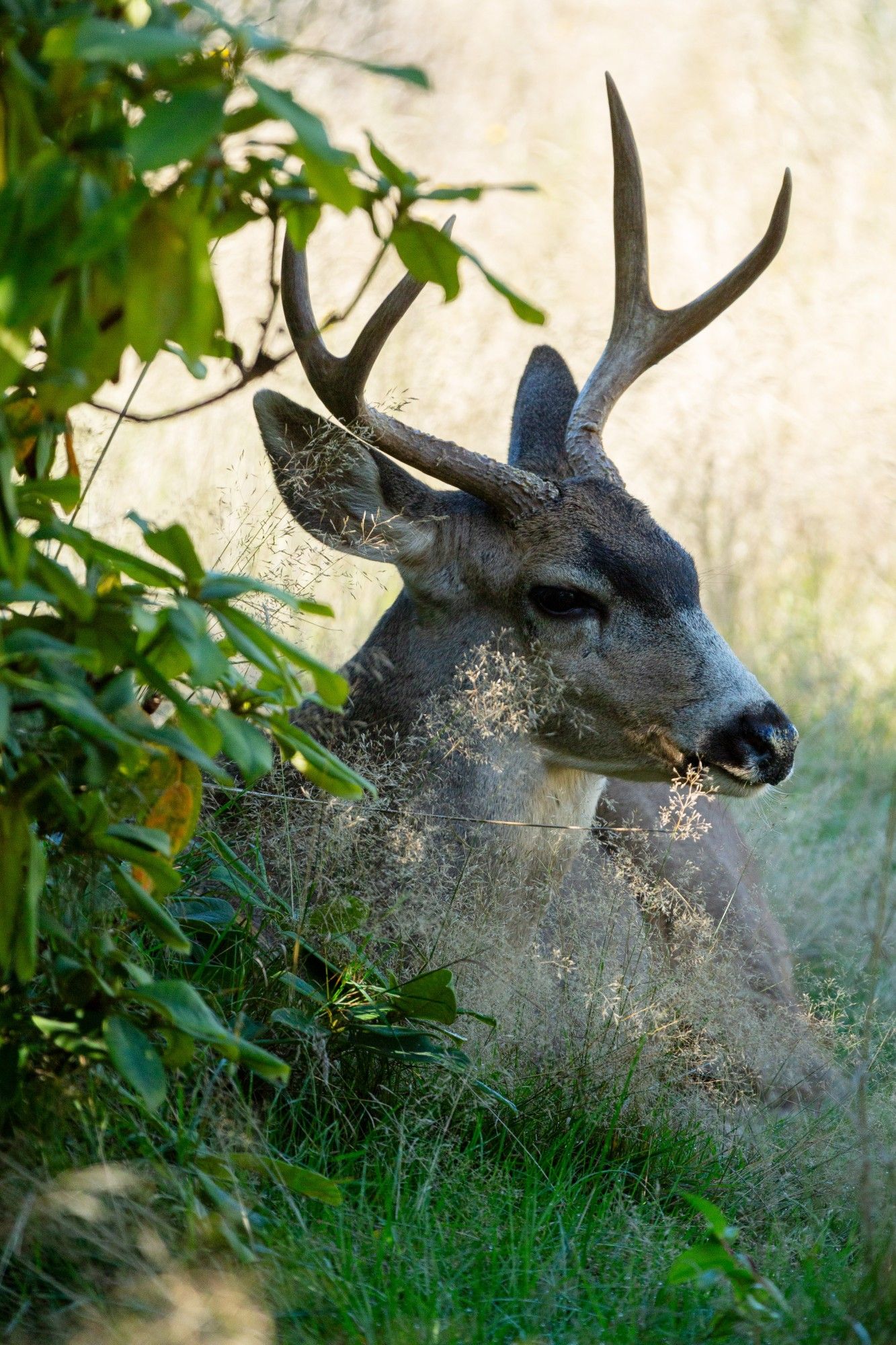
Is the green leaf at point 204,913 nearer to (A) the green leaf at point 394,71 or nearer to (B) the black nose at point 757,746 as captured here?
(B) the black nose at point 757,746

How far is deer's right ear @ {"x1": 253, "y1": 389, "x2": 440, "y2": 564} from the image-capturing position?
3.83m

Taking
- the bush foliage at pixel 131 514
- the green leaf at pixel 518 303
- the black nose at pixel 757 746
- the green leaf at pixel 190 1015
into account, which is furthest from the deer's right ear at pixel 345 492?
the green leaf at pixel 518 303

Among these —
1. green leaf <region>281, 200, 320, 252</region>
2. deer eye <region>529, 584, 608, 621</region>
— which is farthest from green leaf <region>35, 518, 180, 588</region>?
deer eye <region>529, 584, 608, 621</region>

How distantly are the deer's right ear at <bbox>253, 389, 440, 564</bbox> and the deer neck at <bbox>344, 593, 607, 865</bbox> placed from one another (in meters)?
0.27

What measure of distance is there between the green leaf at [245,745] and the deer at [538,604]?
1.66m

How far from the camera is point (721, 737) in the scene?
3.85m

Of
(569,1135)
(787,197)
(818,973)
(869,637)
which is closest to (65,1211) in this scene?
(569,1135)

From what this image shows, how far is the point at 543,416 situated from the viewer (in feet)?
15.6

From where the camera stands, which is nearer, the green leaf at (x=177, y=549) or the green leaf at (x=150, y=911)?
the green leaf at (x=177, y=549)

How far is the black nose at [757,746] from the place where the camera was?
380cm

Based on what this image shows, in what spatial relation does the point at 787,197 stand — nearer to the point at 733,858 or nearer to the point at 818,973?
the point at 733,858

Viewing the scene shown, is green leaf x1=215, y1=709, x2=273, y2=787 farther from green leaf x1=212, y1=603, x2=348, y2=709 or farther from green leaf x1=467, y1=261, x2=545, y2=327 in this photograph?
green leaf x1=467, y1=261, x2=545, y2=327

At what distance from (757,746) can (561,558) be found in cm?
73

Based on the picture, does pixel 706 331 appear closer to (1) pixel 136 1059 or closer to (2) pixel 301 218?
(2) pixel 301 218
